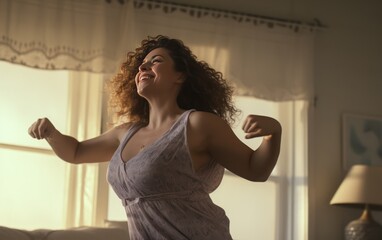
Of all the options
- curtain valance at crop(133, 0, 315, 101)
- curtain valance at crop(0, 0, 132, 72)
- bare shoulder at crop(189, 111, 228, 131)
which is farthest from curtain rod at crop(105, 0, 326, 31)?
bare shoulder at crop(189, 111, 228, 131)

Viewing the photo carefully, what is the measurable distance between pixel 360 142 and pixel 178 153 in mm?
2730

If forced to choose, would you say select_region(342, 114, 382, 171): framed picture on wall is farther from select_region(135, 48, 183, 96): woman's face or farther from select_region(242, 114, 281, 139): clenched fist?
select_region(242, 114, 281, 139): clenched fist

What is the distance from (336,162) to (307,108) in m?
0.40

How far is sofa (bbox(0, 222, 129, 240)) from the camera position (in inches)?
108

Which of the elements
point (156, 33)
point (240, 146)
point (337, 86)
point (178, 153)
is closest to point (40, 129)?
point (178, 153)

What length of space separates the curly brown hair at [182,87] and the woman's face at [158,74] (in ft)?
0.07

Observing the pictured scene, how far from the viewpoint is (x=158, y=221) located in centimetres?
162

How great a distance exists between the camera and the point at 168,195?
161 centimetres

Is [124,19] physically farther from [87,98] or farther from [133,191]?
[133,191]

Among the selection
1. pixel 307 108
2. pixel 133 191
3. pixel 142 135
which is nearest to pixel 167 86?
pixel 142 135

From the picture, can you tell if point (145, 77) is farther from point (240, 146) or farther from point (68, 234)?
point (68, 234)

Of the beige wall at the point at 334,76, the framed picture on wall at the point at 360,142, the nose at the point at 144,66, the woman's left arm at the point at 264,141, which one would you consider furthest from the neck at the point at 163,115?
the framed picture on wall at the point at 360,142

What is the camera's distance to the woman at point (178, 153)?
A: 1.60 meters

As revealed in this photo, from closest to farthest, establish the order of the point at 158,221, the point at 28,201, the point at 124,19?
the point at 158,221
the point at 28,201
the point at 124,19
